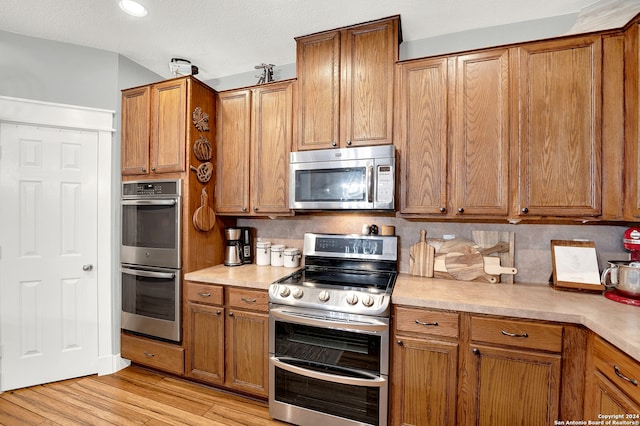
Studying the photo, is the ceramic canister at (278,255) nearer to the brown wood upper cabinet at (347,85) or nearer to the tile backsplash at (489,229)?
the tile backsplash at (489,229)

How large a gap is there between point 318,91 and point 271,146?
586 millimetres

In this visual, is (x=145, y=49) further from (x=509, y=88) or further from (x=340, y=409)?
(x=340, y=409)

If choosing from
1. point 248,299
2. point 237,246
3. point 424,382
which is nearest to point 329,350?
point 424,382

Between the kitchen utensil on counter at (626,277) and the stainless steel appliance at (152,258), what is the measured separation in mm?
2976

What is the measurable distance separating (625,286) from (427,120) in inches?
59.4

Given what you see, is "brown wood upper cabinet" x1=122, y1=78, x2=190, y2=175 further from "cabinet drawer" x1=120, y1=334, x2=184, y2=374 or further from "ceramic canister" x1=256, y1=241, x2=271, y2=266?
"cabinet drawer" x1=120, y1=334, x2=184, y2=374

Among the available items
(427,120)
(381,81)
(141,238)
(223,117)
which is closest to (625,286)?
(427,120)

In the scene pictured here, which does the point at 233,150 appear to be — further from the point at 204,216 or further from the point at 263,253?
the point at 263,253

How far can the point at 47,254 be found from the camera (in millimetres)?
2383

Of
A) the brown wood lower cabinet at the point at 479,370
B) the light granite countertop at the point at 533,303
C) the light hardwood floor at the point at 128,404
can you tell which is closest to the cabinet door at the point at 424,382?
the brown wood lower cabinet at the point at 479,370

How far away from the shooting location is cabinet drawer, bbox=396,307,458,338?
5.43 feet

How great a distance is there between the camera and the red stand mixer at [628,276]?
1.61 m

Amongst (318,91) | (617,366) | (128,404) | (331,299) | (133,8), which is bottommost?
(128,404)

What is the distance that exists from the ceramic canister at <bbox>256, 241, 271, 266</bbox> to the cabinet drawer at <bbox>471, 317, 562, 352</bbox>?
67.7 inches
